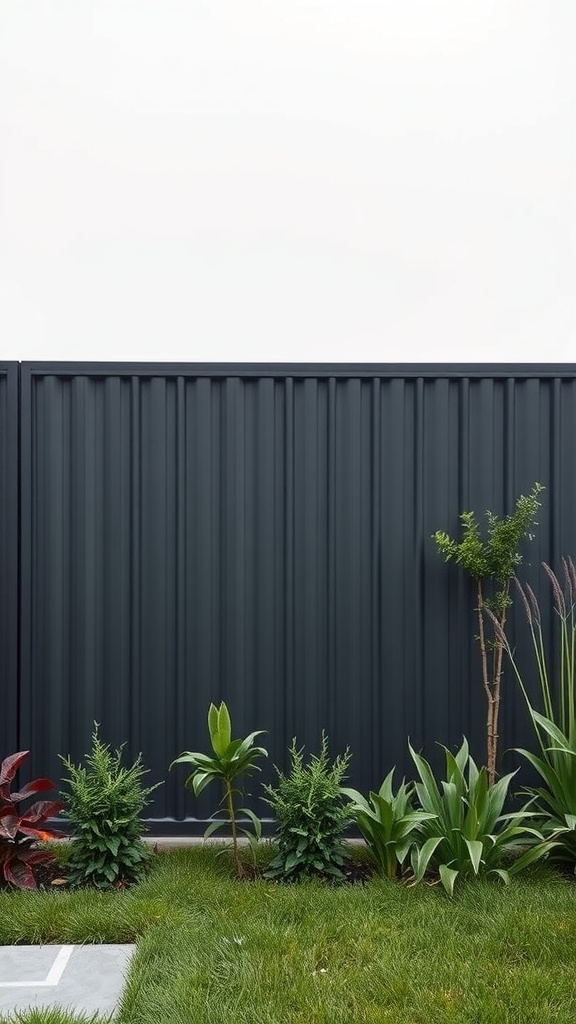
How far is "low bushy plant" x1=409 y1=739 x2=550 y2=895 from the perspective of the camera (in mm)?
2967

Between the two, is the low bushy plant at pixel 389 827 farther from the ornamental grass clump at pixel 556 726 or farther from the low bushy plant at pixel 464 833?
the ornamental grass clump at pixel 556 726

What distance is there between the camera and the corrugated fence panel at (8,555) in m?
3.66

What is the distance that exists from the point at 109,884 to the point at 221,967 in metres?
0.84

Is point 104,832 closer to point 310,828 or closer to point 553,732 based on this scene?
point 310,828

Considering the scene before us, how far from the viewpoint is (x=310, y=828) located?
10.2 ft

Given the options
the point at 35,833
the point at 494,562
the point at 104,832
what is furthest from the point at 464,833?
the point at 35,833

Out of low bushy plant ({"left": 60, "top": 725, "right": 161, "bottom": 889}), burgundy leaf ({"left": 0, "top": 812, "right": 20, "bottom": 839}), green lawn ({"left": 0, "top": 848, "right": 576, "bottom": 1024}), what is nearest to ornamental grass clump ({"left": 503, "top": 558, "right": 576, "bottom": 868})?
green lawn ({"left": 0, "top": 848, "right": 576, "bottom": 1024})

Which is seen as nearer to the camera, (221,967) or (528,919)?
(221,967)
